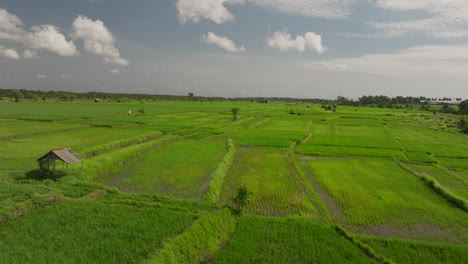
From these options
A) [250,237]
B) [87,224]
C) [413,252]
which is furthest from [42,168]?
[413,252]

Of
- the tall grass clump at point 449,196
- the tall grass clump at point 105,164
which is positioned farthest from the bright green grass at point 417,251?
the tall grass clump at point 105,164

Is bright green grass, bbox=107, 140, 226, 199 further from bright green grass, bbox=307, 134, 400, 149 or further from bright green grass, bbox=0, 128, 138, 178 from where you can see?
bright green grass, bbox=307, 134, 400, 149

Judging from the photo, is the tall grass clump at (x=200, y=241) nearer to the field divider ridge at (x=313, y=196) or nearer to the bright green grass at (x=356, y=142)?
the field divider ridge at (x=313, y=196)

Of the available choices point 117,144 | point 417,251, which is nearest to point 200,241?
point 417,251

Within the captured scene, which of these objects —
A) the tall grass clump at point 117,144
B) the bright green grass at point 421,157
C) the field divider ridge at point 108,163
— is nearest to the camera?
the field divider ridge at point 108,163

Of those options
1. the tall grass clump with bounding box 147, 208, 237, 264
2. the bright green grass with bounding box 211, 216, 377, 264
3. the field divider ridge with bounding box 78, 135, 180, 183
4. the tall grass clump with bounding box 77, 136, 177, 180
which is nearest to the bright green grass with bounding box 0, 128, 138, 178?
the tall grass clump with bounding box 77, 136, 177, 180

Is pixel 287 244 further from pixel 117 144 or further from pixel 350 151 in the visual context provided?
pixel 117 144
